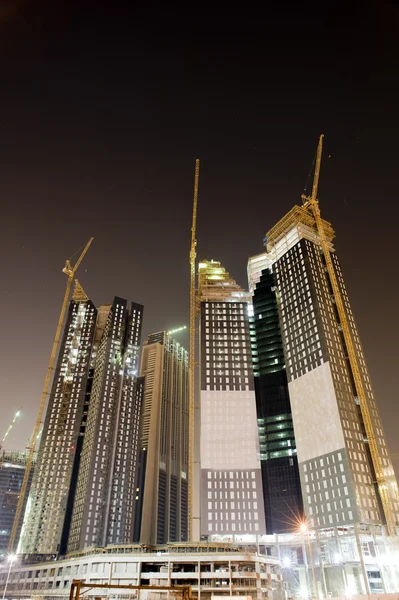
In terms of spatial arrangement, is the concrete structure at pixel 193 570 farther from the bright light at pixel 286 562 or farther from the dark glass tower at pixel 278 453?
the dark glass tower at pixel 278 453

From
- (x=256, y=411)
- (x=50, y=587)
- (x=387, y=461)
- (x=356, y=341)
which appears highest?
(x=356, y=341)

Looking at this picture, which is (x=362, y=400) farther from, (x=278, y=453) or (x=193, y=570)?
(x=193, y=570)

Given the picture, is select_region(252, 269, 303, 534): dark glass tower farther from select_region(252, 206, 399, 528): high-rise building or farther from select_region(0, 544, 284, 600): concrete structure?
select_region(0, 544, 284, 600): concrete structure

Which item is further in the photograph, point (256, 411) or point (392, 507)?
point (256, 411)

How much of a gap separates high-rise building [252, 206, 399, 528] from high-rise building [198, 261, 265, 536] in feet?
64.1

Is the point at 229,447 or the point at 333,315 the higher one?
the point at 333,315

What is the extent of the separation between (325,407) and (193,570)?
69152 mm

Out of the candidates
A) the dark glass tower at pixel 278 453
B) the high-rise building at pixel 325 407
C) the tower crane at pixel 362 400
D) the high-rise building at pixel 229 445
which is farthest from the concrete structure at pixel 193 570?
the tower crane at pixel 362 400

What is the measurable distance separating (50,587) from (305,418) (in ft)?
340

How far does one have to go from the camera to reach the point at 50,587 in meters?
142

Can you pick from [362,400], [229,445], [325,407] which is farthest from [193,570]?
[362,400]

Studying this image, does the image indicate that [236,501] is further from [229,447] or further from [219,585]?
[219,585]

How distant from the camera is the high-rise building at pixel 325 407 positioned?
454 feet

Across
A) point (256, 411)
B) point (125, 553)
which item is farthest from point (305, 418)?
point (125, 553)
